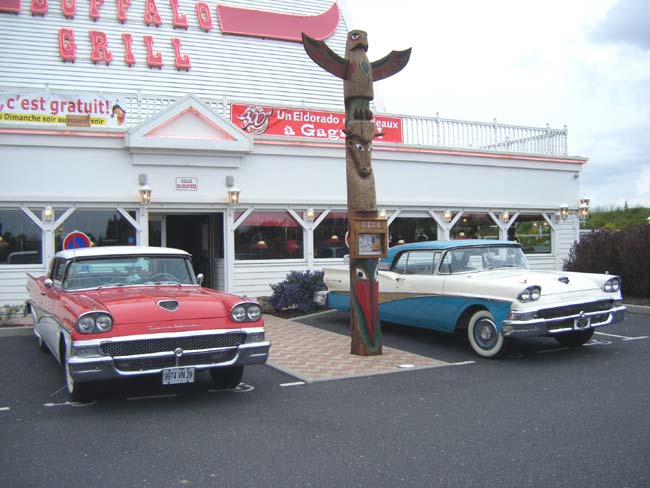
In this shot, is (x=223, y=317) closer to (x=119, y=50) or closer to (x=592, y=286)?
(x=592, y=286)

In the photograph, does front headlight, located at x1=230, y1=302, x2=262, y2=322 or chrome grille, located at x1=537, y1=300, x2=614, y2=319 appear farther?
chrome grille, located at x1=537, y1=300, x2=614, y2=319

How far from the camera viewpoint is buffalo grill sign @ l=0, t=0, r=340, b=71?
68.9 feet

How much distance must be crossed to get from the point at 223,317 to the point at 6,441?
2104 millimetres

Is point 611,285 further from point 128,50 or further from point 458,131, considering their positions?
point 128,50

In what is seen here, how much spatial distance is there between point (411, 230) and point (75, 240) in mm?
8194

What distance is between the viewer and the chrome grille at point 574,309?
7618 mm

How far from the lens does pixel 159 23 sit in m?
22.5

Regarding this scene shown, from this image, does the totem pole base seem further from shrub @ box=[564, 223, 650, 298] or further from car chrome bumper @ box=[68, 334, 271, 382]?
shrub @ box=[564, 223, 650, 298]

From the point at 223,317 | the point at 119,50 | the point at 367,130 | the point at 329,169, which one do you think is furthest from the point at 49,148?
the point at 119,50

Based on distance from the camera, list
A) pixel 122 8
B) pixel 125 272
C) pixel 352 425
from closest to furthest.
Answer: pixel 352 425
pixel 125 272
pixel 122 8

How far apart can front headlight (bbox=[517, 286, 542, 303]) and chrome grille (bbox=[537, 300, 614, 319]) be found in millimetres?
181

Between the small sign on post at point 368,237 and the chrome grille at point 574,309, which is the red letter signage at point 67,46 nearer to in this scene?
the small sign on post at point 368,237

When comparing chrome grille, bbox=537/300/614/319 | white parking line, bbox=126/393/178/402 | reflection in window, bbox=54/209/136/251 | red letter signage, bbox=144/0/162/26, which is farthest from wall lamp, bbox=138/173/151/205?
red letter signage, bbox=144/0/162/26

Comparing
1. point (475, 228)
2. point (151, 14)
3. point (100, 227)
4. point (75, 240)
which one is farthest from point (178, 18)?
point (475, 228)
